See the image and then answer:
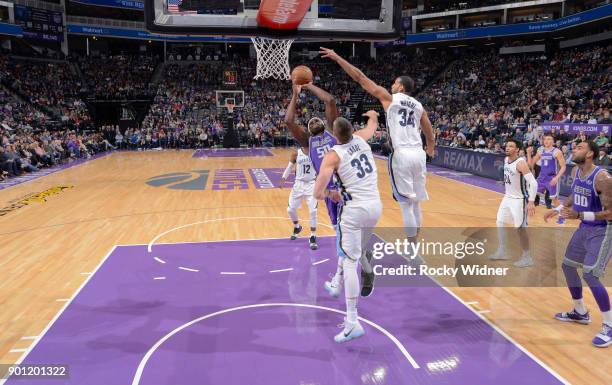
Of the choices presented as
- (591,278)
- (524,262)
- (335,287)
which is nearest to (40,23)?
(335,287)

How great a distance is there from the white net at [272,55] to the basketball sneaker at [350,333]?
240 inches

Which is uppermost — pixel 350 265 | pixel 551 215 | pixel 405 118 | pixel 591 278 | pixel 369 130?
pixel 405 118

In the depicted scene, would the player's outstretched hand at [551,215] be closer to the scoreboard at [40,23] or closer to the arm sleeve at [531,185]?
the arm sleeve at [531,185]

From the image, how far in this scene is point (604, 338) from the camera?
4539 millimetres

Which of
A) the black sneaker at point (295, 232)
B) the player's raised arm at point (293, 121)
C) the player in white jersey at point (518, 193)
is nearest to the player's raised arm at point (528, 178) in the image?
the player in white jersey at point (518, 193)

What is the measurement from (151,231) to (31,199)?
18.9ft

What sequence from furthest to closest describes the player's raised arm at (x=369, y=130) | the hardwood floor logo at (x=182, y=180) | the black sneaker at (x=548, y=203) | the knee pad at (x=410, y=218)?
the hardwood floor logo at (x=182, y=180)
the black sneaker at (x=548, y=203)
the knee pad at (x=410, y=218)
the player's raised arm at (x=369, y=130)

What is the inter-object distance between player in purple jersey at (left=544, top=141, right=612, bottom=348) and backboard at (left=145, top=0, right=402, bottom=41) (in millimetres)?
5211

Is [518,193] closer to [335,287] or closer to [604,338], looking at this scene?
[604,338]

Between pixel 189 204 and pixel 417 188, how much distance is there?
27.0 feet

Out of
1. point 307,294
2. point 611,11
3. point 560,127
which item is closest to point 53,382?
point 307,294

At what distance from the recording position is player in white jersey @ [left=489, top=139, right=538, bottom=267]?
21.7ft

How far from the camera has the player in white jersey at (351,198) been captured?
14.8ft

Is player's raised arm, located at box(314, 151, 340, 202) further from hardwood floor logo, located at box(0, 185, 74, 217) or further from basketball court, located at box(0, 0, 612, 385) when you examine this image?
hardwood floor logo, located at box(0, 185, 74, 217)
